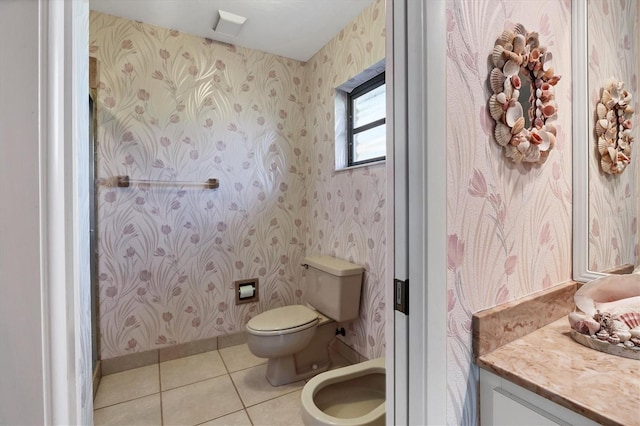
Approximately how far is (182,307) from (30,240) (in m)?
2.06

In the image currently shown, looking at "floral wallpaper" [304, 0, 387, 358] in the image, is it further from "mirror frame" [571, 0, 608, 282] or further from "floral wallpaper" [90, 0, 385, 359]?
"mirror frame" [571, 0, 608, 282]

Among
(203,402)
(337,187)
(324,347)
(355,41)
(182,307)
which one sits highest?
(355,41)

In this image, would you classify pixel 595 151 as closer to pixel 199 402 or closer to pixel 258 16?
pixel 258 16

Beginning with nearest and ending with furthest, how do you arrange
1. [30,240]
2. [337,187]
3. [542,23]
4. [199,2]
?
1. [30,240]
2. [542,23]
3. [199,2]
4. [337,187]

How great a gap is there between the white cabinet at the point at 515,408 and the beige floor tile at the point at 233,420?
1281 millimetres

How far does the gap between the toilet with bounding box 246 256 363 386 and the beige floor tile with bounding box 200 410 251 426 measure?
1.01 ft

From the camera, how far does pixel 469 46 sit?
78 centimetres

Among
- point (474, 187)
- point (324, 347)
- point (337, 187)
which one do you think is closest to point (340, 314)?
point (324, 347)

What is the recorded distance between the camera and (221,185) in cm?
237

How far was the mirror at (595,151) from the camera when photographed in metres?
1.01

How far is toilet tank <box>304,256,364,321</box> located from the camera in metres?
1.91

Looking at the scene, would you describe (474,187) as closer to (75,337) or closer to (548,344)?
(548,344)

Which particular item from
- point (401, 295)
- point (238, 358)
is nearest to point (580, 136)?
point (401, 295)

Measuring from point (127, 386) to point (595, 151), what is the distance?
Result: 8.81 feet
